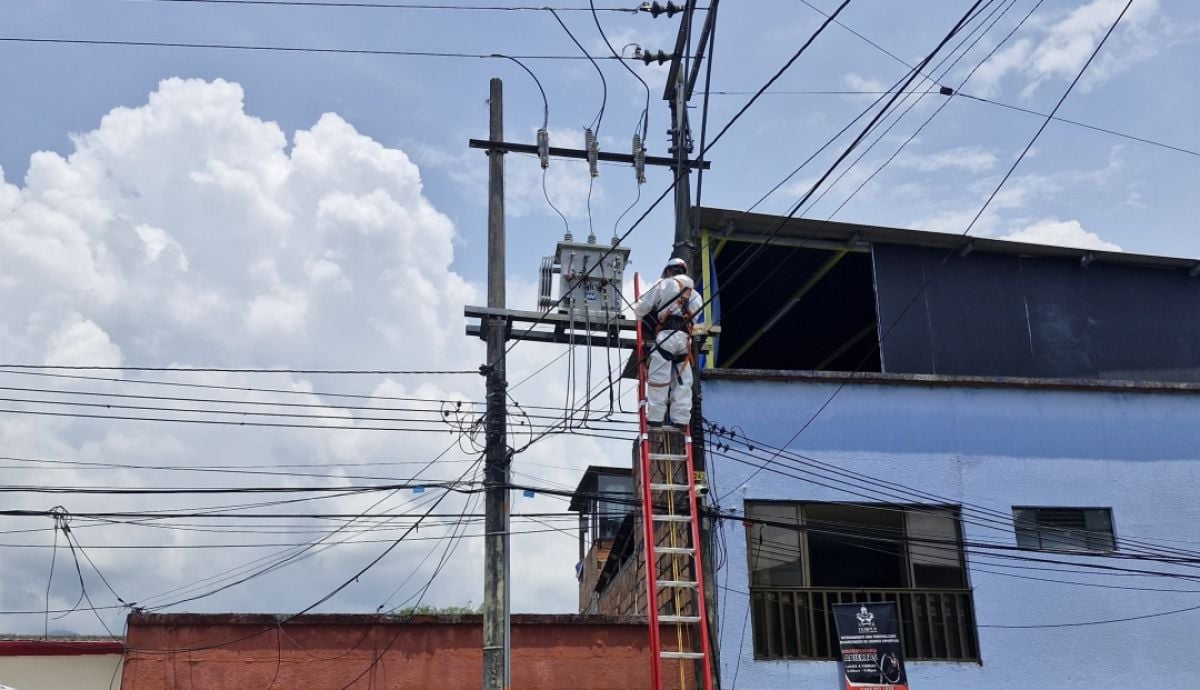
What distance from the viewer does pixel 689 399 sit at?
1309cm

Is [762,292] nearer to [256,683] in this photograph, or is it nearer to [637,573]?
[637,573]

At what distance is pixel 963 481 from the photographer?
15.2 meters

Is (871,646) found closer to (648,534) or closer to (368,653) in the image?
(648,534)

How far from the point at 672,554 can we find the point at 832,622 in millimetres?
2902

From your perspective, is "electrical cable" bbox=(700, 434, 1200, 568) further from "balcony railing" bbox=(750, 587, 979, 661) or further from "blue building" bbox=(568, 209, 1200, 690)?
"balcony railing" bbox=(750, 587, 979, 661)

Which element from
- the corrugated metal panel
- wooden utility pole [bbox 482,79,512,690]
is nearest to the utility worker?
wooden utility pole [bbox 482,79,512,690]

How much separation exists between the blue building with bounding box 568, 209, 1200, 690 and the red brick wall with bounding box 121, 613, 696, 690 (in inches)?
59.3

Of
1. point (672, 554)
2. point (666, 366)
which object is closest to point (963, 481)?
point (672, 554)

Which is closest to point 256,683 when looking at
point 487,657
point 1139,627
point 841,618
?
point 487,657

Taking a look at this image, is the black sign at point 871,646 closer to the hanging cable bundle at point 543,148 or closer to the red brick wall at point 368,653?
the red brick wall at point 368,653

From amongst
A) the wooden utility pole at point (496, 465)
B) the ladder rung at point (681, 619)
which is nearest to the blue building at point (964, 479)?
the ladder rung at point (681, 619)

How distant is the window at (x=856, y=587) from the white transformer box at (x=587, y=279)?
3.27m

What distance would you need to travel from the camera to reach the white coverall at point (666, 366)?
12.9 metres

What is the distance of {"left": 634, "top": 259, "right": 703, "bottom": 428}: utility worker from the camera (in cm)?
1286
